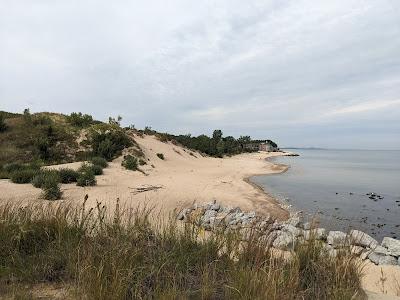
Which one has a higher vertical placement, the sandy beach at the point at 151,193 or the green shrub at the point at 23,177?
the green shrub at the point at 23,177

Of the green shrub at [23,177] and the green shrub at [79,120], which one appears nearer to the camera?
the green shrub at [23,177]

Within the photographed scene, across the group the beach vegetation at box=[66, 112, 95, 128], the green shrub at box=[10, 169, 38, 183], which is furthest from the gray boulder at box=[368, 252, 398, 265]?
the beach vegetation at box=[66, 112, 95, 128]

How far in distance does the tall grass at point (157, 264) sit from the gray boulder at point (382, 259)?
174 inches

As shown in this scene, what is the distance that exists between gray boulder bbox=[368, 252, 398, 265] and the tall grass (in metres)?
4.43

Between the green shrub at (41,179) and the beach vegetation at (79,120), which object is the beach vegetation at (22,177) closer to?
the green shrub at (41,179)

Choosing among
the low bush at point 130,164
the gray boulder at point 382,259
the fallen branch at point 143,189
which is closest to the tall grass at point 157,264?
the gray boulder at point 382,259

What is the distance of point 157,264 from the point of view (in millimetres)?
4566

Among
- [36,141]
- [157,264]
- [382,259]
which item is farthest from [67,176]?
[157,264]

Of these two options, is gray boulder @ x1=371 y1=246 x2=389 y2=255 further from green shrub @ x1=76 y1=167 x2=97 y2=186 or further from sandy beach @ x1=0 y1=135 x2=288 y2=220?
green shrub @ x1=76 y1=167 x2=97 y2=186

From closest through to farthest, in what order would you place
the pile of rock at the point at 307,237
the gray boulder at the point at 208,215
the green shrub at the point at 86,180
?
the pile of rock at the point at 307,237
the gray boulder at the point at 208,215
the green shrub at the point at 86,180

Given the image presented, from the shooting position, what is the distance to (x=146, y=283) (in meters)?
4.34

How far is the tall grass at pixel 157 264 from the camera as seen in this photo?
406 cm

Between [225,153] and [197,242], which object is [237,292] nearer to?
[197,242]

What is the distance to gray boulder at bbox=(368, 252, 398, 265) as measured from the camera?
29.1 feet
